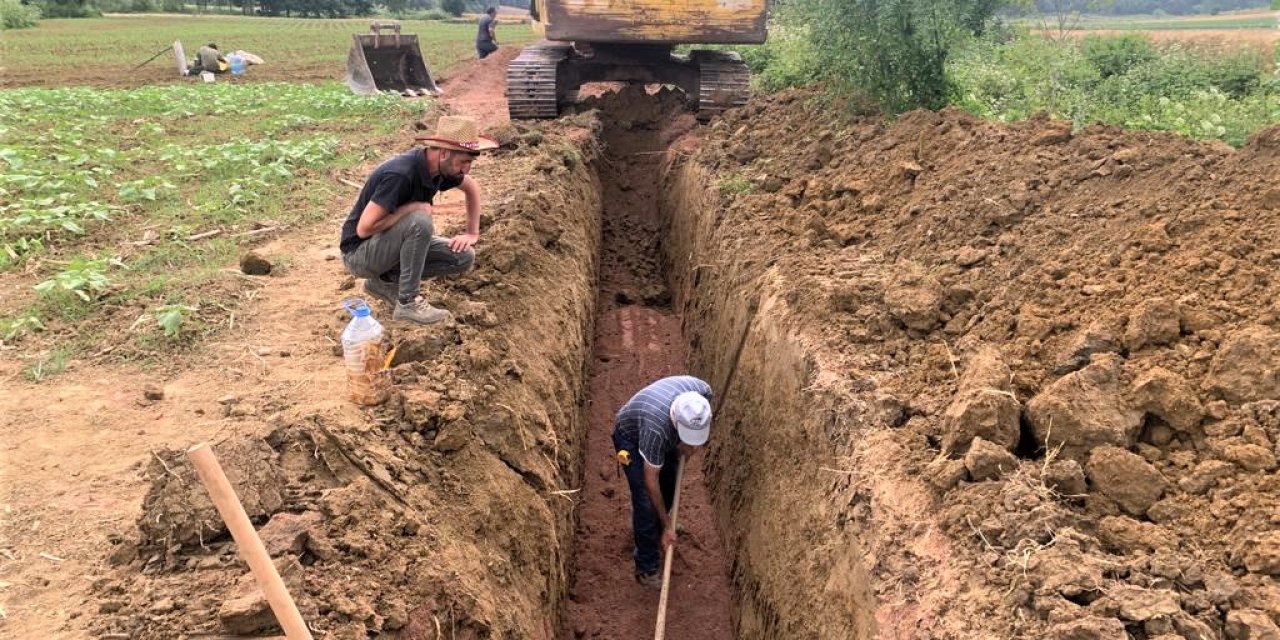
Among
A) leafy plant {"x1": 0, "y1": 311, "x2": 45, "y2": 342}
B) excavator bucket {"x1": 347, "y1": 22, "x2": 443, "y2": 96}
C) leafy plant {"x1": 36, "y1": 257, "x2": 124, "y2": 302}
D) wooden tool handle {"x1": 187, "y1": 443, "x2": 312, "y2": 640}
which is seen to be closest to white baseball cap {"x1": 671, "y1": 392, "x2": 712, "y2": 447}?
wooden tool handle {"x1": 187, "y1": 443, "x2": 312, "y2": 640}

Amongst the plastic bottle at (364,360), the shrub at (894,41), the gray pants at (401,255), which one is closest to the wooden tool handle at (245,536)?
the plastic bottle at (364,360)

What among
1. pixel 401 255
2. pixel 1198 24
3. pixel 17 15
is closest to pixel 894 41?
pixel 401 255

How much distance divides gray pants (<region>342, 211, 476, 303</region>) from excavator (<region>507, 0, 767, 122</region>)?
21.8 ft

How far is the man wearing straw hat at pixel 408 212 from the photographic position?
5.23m

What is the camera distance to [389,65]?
19047 millimetres

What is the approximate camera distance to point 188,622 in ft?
9.50

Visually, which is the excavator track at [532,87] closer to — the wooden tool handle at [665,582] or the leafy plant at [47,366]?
the wooden tool handle at [665,582]

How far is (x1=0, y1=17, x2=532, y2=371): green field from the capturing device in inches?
229

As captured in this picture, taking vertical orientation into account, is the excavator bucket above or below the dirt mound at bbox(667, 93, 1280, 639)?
above

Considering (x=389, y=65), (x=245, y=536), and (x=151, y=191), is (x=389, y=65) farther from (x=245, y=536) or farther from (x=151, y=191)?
(x=245, y=536)

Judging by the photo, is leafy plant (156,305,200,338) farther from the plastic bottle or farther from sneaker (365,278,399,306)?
the plastic bottle

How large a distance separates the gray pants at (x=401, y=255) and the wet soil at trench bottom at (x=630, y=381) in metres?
2.49

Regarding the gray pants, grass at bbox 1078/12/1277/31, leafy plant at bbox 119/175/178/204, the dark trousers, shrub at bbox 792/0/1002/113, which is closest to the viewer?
the gray pants

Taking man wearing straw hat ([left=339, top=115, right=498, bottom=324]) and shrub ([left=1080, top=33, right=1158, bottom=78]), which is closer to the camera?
man wearing straw hat ([left=339, top=115, right=498, bottom=324])
